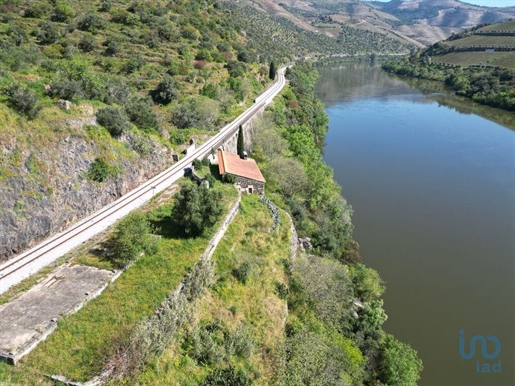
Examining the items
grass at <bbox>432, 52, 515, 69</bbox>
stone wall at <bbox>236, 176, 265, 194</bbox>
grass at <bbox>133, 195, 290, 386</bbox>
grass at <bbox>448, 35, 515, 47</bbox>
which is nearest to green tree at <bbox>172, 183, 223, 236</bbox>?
grass at <bbox>133, 195, 290, 386</bbox>

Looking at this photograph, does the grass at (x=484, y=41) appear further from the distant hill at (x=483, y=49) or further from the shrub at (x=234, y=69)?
the shrub at (x=234, y=69)

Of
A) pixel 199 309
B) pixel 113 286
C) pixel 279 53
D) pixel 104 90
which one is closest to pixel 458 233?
pixel 199 309

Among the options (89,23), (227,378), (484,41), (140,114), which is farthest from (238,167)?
(484,41)

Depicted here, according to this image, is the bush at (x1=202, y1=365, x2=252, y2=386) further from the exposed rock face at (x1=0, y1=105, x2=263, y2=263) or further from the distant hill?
the distant hill

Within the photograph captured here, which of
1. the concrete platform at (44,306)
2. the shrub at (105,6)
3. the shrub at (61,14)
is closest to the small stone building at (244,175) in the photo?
the concrete platform at (44,306)

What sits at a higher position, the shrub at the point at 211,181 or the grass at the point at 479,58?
the grass at the point at 479,58

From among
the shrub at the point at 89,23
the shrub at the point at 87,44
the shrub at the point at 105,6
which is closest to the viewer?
the shrub at the point at 87,44
